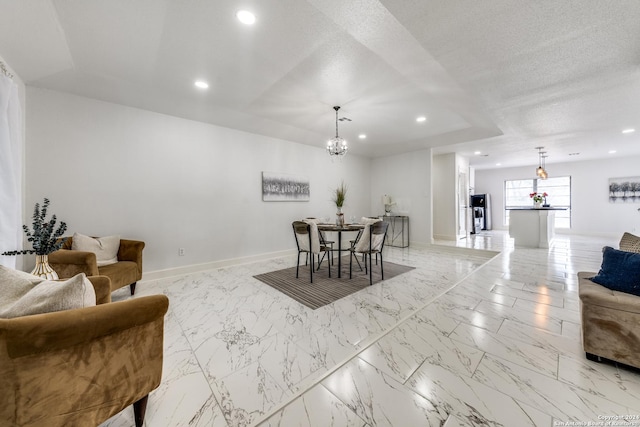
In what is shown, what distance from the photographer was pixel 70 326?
951mm

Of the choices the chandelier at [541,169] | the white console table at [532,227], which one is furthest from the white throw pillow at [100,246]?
the chandelier at [541,169]

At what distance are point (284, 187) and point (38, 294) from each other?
4389 millimetres

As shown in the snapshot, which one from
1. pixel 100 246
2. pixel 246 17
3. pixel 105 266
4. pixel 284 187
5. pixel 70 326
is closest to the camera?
pixel 70 326

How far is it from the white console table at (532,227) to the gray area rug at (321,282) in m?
4.02

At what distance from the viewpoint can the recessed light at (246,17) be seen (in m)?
1.85

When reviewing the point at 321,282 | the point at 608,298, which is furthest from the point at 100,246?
the point at 608,298

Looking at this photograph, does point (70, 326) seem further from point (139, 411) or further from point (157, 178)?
point (157, 178)

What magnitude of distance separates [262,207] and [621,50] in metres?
5.09

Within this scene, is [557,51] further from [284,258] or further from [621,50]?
[284,258]

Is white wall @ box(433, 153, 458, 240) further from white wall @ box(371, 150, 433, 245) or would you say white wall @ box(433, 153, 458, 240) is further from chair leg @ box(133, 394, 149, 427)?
chair leg @ box(133, 394, 149, 427)

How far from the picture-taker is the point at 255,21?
1943mm

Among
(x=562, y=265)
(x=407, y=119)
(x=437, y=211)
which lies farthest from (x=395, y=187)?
(x=562, y=265)

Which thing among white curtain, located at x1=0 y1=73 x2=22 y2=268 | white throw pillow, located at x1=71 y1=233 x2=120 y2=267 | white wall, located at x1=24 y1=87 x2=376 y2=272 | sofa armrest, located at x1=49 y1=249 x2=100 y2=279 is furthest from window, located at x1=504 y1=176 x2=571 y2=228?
white curtain, located at x1=0 y1=73 x2=22 y2=268

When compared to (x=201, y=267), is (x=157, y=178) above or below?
above
